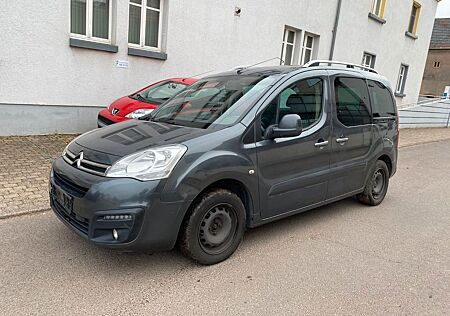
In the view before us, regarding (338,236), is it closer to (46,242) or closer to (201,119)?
(201,119)

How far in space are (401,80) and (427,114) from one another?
97.6 inches

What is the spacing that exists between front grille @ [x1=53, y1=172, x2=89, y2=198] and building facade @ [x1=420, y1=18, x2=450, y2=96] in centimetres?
3913

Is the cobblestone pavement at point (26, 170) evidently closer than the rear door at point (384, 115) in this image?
Yes

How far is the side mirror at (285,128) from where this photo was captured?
10.6ft

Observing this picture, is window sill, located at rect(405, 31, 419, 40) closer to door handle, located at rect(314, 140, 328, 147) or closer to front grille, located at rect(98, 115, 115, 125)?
front grille, located at rect(98, 115, 115, 125)

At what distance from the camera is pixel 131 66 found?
26.7 feet

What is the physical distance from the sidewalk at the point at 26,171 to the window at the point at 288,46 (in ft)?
25.5

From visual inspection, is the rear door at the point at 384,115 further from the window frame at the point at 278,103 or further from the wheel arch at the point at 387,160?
the window frame at the point at 278,103

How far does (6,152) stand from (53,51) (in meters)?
2.32

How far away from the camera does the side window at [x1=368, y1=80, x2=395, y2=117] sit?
4.69 m

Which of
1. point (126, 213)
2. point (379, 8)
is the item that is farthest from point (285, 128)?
point (379, 8)

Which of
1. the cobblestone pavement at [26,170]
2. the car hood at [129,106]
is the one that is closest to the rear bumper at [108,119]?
the car hood at [129,106]

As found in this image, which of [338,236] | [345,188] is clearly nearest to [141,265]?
[338,236]

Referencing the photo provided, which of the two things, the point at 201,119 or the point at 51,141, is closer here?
the point at 201,119
